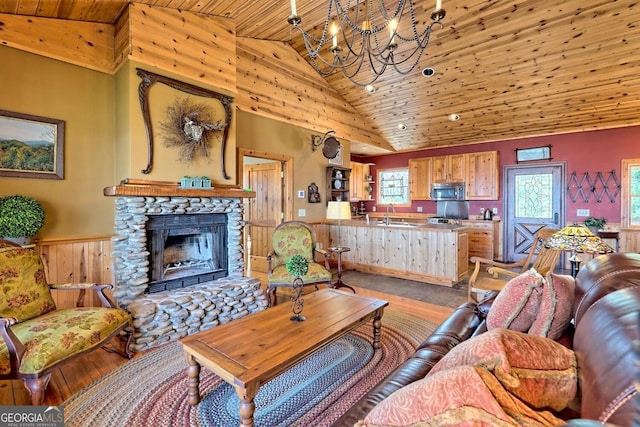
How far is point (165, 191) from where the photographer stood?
3107 millimetres

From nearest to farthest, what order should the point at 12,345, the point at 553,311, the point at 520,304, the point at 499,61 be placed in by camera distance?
the point at 553,311
the point at 520,304
the point at 12,345
the point at 499,61

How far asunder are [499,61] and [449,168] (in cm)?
308

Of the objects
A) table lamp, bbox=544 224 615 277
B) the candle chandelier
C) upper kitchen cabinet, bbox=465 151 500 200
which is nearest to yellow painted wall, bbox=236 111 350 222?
the candle chandelier

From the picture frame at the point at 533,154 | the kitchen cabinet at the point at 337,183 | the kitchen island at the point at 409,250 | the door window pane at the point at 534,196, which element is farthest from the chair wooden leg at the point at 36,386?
the picture frame at the point at 533,154

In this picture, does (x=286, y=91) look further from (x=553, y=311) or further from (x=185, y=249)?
(x=553, y=311)

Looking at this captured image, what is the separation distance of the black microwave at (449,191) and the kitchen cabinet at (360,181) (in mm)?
1894

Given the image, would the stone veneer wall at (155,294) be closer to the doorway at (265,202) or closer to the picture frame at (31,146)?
the picture frame at (31,146)

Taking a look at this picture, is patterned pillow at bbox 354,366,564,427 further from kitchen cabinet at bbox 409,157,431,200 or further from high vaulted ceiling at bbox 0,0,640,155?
kitchen cabinet at bbox 409,157,431,200

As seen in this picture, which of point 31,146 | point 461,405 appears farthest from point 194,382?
point 31,146

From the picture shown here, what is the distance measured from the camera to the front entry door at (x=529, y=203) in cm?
615

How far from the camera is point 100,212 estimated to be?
3.27 metres

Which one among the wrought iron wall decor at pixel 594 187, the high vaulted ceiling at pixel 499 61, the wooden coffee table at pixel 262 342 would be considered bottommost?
the wooden coffee table at pixel 262 342

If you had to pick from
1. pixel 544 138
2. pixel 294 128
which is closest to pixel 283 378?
pixel 294 128

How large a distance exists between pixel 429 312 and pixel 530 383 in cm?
285
